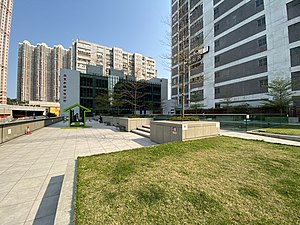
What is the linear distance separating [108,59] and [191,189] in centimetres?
8023

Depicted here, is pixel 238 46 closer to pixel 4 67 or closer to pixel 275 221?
pixel 275 221

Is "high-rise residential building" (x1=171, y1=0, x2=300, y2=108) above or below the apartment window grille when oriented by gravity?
below

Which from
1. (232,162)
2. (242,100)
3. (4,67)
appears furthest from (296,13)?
(4,67)

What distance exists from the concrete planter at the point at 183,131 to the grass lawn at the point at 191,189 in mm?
1906

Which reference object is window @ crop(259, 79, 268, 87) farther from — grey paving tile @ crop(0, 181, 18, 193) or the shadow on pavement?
grey paving tile @ crop(0, 181, 18, 193)

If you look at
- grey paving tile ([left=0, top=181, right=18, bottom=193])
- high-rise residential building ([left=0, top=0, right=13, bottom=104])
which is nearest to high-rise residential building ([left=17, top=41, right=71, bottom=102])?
high-rise residential building ([left=0, top=0, right=13, bottom=104])

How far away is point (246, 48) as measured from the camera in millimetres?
26047

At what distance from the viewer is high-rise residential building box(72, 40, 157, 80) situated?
63.7m

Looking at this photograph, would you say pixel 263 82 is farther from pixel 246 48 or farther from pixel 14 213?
pixel 14 213

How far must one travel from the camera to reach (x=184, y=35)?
9906 millimetres

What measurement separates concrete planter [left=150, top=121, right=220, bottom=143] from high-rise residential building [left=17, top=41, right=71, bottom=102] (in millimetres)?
88945

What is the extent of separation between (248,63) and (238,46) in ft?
14.3

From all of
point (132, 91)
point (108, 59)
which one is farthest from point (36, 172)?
point (108, 59)

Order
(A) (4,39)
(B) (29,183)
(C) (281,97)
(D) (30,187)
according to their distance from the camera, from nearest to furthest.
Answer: (D) (30,187) < (B) (29,183) < (C) (281,97) < (A) (4,39)
